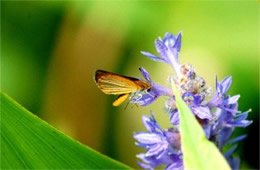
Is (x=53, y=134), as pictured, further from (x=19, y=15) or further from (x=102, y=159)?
(x=19, y=15)

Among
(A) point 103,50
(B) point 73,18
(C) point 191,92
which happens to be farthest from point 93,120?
(C) point 191,92

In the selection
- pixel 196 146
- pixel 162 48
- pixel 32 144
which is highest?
pixel 162 48

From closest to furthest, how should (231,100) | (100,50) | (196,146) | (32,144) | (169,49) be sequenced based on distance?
(196,146) < (32,144) < (231,100) < (169,49) < (100,50)

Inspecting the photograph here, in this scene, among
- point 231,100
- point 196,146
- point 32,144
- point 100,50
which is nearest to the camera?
point 196,146

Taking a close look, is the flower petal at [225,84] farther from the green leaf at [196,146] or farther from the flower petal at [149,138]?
the green leaf at [196,146]

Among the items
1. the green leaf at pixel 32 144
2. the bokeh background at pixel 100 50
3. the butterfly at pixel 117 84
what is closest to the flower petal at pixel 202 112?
the butterfly at pixel 117 84

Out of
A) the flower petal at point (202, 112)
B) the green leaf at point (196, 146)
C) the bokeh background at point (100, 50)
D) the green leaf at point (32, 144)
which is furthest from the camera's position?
the bokeh background at point (100, 50)

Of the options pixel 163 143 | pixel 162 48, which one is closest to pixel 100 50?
pixel 162 48

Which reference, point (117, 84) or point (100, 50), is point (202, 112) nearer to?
point (117, 84)

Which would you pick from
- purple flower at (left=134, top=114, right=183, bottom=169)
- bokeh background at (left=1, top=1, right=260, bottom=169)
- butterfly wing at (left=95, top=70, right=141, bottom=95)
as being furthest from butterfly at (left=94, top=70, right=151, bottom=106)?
bokeh background at (left=1, top=1, right=260, bottom=169)
